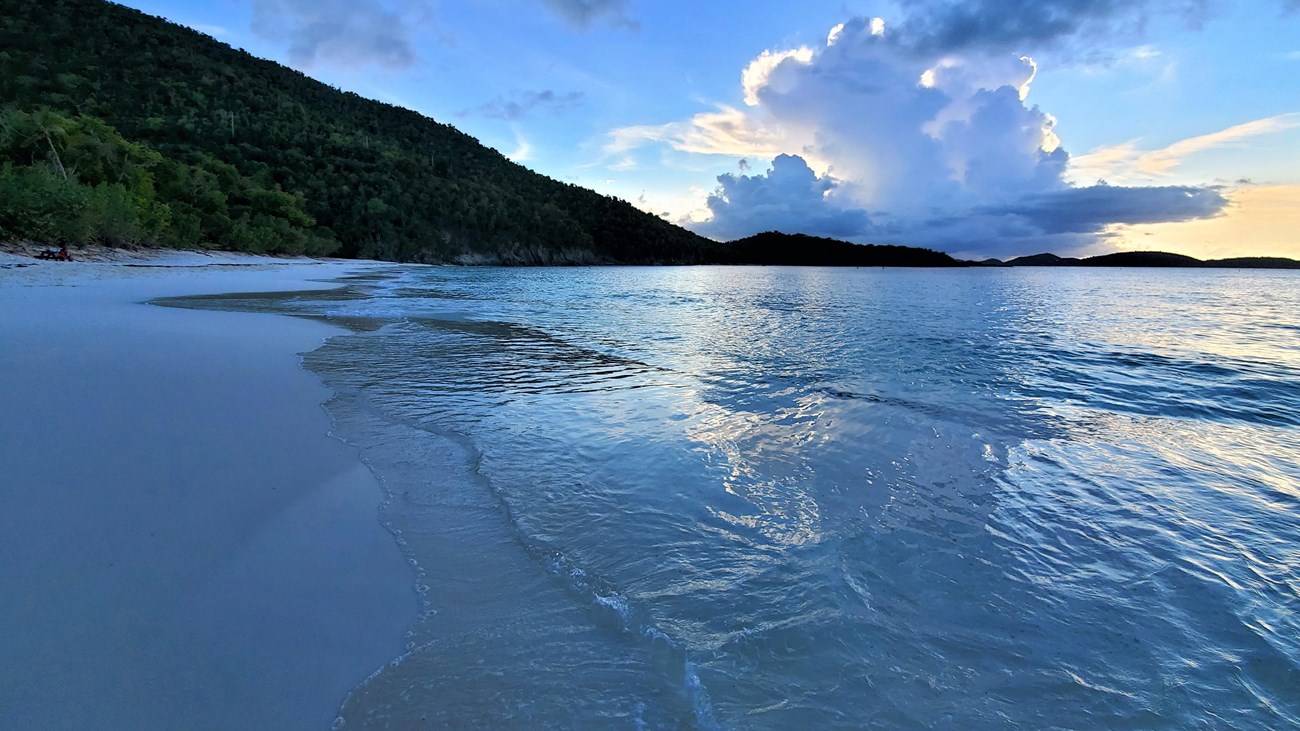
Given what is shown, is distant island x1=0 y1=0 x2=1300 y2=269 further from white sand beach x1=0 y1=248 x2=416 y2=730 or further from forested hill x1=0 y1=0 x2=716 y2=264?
white sand beach x1=0 y1=248 x2=416 y2=730

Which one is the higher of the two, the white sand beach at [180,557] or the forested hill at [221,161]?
the forested hill at [221,161]

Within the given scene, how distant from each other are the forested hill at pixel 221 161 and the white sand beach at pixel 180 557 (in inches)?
831

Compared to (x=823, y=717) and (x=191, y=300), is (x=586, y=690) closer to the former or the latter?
Answer: (x=823, y=717)

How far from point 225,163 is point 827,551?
226ft

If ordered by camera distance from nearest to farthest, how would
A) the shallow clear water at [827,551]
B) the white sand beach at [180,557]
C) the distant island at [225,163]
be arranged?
the white sand beach at [180,557] < the shallow clear water at [827,551] < the distant island at [225,163]

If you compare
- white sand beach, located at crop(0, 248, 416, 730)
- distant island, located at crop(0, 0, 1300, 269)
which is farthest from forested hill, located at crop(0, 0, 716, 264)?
white sand beach, located at crop(0, 248, 416, 730)

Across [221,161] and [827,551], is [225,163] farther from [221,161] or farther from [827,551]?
[827,551]

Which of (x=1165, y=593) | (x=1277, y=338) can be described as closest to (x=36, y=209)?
(x=1165, y=593)

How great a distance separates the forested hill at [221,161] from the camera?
2612 cm

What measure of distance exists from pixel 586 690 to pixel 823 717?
918 millimetres

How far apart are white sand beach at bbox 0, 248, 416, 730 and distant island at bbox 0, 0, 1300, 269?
2085cm

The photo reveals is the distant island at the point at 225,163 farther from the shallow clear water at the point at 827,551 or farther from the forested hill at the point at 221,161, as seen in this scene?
the shallow clear water at the point at 827,551

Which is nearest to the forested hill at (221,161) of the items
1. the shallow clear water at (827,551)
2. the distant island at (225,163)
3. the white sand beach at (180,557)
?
the distant island at (225,163)

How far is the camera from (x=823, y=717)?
6.93 ft
